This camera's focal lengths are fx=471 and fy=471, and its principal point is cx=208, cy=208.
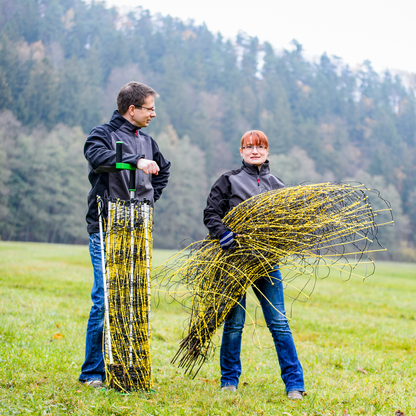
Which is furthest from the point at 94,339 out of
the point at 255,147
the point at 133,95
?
the point at 255,147

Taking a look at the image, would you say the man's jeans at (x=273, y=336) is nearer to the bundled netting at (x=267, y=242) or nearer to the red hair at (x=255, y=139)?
the bundled netting at (x=267, y=242)

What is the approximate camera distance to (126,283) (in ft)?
10.8

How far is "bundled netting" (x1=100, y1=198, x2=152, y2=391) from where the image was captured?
10.8ft

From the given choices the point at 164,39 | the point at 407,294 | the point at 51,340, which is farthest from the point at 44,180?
the point at 164,39

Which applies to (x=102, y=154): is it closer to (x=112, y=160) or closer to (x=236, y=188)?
(x=112, y=160)

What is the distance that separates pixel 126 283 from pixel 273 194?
1.36 meters

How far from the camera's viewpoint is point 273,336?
3.84 meters

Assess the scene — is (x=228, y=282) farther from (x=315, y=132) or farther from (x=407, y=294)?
(x=315, y=132)

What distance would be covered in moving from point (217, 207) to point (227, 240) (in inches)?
13.6

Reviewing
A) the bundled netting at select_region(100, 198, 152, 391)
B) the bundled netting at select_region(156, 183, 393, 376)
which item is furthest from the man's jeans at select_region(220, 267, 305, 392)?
the bundled netting at select_region(100, 198, 152, 391)

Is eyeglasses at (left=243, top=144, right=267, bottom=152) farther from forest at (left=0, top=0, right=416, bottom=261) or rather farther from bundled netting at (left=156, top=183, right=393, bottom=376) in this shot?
forest at (left=0, top=0, right=416, bottom=261)

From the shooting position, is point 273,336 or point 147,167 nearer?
point 147,167

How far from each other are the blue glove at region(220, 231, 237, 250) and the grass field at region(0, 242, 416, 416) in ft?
3.15

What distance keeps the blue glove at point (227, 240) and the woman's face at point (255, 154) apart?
2.31 feet
